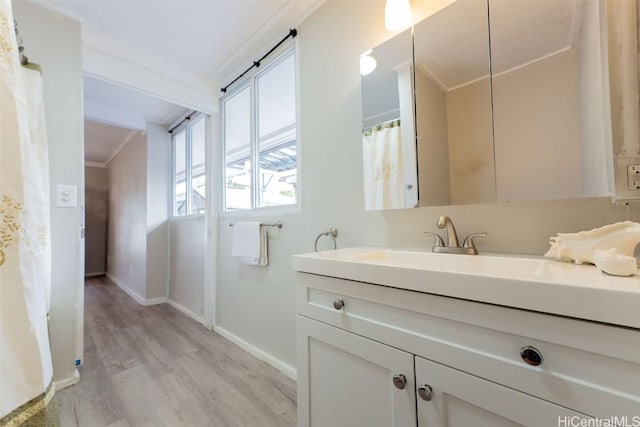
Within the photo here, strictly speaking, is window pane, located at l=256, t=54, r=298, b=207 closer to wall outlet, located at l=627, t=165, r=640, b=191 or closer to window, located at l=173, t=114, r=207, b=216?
window, located at l=173, t=114, r=207, b=216

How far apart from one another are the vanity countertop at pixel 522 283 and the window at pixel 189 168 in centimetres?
249

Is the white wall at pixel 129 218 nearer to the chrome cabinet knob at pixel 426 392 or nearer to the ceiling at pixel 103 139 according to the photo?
the ceiling at pixel 103 139


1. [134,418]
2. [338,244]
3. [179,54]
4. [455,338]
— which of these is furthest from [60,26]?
[455,338]

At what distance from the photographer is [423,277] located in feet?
2.16

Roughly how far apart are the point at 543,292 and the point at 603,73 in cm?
75

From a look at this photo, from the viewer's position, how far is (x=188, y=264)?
2.86m

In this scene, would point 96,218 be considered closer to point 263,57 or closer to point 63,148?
point 63,148

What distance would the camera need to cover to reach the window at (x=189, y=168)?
290 centimetres

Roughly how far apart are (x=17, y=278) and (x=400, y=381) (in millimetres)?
893

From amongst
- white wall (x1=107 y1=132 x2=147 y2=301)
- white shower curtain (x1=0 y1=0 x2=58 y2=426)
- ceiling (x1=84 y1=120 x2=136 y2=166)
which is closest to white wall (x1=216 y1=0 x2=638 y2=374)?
white shower curtain (x1=0 y1=0 x2=58 y2=426)

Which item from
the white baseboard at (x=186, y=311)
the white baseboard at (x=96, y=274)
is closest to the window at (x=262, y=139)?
the white baseboard at (x=186, y=311)

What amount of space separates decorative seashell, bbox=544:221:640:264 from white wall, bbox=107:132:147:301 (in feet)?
12.4

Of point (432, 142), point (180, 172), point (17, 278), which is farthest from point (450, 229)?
point (180, 172)

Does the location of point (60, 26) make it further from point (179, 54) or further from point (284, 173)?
point (284, 173)
